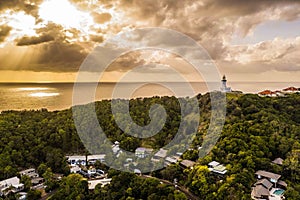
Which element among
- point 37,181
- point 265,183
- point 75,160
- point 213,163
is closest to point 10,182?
point 37,181

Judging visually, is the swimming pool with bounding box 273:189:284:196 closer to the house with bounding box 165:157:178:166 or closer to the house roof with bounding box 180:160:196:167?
the house roof with bounding box 180:160:196:167

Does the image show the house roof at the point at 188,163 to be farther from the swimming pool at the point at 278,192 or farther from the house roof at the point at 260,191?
the swimming pool at the point at 278,192

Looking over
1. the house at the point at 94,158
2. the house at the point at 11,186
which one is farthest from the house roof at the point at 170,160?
the house at the point at 11,186

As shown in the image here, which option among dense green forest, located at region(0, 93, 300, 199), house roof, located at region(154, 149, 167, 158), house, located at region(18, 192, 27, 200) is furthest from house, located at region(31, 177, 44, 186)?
house roof, located at region(154, 149, 167, 158)

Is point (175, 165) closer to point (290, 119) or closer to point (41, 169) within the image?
point (41, 169)

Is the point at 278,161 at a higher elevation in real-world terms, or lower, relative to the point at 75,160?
higher

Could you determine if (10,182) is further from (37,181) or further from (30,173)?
(30,173)

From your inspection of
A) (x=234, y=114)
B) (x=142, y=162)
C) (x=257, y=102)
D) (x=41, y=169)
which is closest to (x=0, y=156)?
(x=41, y=169)
